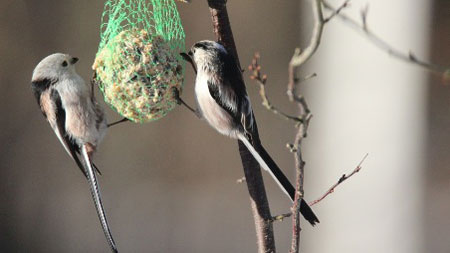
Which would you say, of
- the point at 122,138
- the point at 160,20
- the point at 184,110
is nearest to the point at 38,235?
the point at 122,138

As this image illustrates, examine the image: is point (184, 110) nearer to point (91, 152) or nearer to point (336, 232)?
point (336, 232)

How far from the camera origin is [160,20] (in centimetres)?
218

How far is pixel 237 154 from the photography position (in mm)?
4375

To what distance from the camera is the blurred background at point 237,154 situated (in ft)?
11.1

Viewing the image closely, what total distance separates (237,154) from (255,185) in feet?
8.57

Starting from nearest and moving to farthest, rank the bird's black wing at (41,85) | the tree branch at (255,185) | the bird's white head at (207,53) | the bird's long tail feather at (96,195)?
1. the tree branch at (255,185)
2. the bird's white head at (207,53)
3. the bird's long tail feather at (96,195)
4. the bird's black wing at (41,85)

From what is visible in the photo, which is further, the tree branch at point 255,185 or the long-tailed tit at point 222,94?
the long-tailed tit at point 222,94

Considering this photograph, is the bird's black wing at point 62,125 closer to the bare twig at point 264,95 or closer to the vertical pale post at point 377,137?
the bare twig at point 264,95

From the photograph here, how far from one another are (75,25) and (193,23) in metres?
0.80

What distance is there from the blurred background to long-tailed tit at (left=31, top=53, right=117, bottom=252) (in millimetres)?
1569

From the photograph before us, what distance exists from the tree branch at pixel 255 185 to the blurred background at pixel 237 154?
165 centimetres

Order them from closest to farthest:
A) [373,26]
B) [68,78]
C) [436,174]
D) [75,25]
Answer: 1. [68,78]
2. [373,26]
3. [436,174]
4. [75,25]

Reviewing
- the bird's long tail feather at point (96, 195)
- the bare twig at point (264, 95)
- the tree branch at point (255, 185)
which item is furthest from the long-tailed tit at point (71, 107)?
the bare twig at point (264, 95)

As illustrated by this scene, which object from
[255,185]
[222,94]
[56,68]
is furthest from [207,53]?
[56,68]
